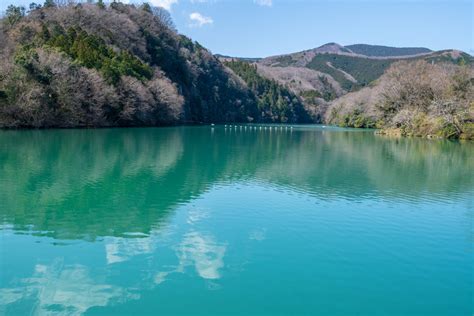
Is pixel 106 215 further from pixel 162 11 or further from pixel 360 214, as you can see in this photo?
pixel 162 11

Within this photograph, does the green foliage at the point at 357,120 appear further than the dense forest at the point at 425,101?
Yes

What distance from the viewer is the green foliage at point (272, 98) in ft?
465

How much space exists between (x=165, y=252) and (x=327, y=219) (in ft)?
18.6

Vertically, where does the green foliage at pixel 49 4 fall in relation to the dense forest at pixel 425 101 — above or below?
above

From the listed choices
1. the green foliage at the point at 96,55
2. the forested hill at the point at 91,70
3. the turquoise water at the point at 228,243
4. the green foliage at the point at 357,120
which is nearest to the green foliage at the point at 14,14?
the forested hill at the point at 91,70

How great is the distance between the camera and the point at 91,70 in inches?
2138

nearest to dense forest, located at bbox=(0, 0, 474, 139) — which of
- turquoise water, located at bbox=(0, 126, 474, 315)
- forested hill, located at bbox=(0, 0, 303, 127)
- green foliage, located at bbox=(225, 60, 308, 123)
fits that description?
forested hill, located at bbox=(0, 0, 303, 127)

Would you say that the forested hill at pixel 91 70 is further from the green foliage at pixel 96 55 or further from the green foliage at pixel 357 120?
the green foliage at pixel 357 120

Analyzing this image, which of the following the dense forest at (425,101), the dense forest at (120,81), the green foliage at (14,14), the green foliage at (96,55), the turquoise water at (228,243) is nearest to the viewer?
the turquoise water at (228,243)

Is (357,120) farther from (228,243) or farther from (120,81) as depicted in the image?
(228,243)

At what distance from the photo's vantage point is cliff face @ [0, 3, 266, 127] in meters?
44.9

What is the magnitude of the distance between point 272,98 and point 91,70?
9403 centimetres

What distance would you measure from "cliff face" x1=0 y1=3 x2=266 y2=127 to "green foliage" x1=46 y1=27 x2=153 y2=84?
13 centimetres

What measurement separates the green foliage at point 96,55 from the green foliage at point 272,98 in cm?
7469
